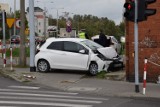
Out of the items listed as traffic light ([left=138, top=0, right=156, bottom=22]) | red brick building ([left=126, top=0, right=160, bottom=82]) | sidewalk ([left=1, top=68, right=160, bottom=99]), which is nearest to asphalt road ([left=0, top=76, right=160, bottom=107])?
sidewalk ([left=1, top=68, right=160, bottom=99])

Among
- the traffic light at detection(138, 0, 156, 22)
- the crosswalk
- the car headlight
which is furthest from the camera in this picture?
A: the car headlight

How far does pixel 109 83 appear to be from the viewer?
17578 mm

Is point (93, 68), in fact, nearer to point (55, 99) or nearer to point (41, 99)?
point (55, 99)

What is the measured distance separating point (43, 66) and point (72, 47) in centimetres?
167

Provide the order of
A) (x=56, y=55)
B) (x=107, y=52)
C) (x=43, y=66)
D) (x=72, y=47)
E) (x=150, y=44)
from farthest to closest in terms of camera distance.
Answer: (x=107, y=52) < (x=43, y=66) < (x=56, y=55) < (x=72, y=47) < (x=150, y=44)

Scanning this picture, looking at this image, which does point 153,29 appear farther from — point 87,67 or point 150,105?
point 150,105

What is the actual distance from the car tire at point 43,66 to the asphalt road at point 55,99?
4902 millimetres

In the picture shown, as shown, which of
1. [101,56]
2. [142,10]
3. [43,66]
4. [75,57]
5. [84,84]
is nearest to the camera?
[142,10]

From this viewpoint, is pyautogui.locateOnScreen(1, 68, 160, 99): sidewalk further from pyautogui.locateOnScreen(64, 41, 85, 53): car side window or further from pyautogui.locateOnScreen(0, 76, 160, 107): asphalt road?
pyautogui.locateOnScreen(64, 41, 85, 53): car side window

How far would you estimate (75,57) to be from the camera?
20.4 meters

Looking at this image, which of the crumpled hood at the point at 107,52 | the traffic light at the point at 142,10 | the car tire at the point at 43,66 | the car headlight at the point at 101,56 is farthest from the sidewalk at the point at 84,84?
the traffic light at the point at 142,10

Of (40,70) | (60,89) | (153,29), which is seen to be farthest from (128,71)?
(40,70)

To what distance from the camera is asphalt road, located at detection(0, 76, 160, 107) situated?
12398 mm

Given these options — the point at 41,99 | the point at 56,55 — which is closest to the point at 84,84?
the point at 56,55
